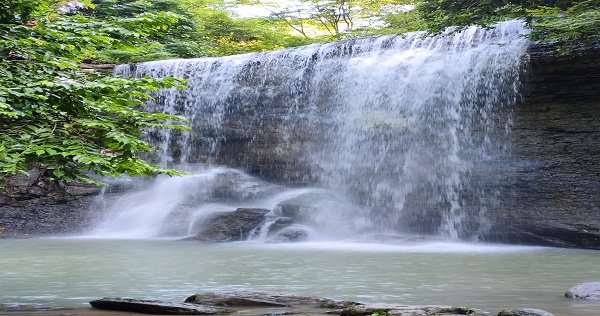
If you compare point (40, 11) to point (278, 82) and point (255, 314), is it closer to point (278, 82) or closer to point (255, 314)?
point (255, 314)

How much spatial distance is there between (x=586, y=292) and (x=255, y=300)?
114 inches

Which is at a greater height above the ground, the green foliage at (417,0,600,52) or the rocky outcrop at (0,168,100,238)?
the green foliage at (417,0,600,52)

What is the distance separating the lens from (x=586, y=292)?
21.6 ft

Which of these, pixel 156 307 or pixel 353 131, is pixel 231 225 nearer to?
pixel 353 131

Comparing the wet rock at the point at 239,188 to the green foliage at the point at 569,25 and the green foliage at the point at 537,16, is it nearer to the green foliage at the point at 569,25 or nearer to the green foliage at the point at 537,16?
the green foliage at the point at 537,16

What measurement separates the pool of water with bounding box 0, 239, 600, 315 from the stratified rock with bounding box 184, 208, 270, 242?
47.9 inches

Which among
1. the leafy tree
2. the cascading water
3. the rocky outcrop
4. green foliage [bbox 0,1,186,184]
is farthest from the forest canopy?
the leafy tree

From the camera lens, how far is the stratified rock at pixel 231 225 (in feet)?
51.5

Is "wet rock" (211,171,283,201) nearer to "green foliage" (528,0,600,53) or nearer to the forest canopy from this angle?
"green foliage" (528,0,600,53)

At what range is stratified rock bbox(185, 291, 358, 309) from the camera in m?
6.33

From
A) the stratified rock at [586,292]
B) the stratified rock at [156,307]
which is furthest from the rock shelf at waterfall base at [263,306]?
the stratified rock at [586,292]

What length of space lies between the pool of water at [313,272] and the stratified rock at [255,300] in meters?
0.72

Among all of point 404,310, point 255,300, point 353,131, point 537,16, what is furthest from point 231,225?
point 404,310

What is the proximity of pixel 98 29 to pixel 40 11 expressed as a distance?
2.11 feet
